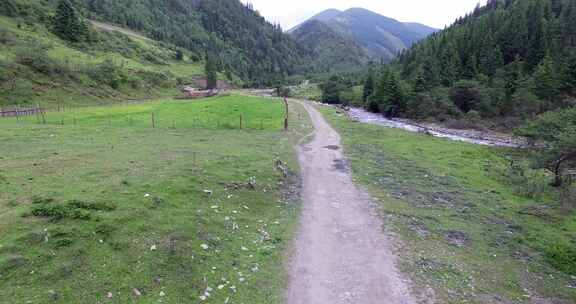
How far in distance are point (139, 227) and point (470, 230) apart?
56.6 ft

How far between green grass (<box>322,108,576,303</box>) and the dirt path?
3.39 ft

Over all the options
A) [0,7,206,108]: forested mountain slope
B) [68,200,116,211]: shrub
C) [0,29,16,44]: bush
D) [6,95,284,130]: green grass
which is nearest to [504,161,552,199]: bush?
[68,200,116,211]: shrub

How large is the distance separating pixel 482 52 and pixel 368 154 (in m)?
87.9

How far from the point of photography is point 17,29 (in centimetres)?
9875

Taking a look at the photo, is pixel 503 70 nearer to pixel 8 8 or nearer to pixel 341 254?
pixel 341 254

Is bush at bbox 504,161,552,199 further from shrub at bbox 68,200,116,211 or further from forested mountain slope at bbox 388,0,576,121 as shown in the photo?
forested mountain slope at bbox 388,0,576,121

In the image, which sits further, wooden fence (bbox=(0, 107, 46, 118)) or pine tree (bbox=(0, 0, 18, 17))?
pine tree (bbox=(0, 0, 18, 17))

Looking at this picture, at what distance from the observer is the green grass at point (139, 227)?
32.7ft

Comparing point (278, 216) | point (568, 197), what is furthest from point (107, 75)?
point (568, 197)

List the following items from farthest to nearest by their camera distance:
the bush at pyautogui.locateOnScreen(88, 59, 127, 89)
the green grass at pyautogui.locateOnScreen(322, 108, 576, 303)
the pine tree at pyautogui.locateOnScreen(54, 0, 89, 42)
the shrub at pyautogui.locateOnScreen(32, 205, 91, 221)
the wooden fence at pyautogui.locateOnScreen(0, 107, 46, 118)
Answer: the pine tree at pyautogui.locateOnScreen(54, 0, 89, 42), the bush at pyautogui.locateOnScreen(88, 59, 127, 89), the wooden fence at pyautogui.locateOnScreen(0, 107, 46, 118), the green grass at pyautogui.locateOnScreen(322, 108, 576, 303), the shrub at pyautogui.locateOnScreen(32, 205, 91, 221)

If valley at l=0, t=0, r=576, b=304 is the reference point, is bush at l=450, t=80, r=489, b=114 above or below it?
Answer: above

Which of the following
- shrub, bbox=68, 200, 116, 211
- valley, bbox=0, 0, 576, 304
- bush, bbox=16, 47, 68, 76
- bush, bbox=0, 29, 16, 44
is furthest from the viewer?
bush, bbox=0, 29, 16, 44

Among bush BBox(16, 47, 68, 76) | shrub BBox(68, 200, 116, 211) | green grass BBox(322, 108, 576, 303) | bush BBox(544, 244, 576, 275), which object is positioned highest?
bush BBox(16, 47, 68, 76)

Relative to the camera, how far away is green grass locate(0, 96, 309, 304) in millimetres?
9953
